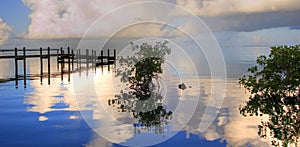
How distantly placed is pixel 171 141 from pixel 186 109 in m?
9.91

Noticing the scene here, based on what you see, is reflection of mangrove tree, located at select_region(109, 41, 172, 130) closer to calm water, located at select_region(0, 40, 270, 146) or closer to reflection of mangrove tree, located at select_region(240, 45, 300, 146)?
calm water, located at select_region(0, 40, 270, 146)

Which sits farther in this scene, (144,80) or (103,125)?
(144,80)

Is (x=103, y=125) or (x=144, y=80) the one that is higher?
(x=144, y=80)

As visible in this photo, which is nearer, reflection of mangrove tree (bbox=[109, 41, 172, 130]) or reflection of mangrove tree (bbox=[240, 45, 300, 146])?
reflection of mangrove tree (bbox=[240, 45, 300, 146])

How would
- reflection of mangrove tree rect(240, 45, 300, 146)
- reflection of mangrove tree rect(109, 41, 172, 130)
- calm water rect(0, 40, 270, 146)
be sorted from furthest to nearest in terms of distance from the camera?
reflection of mangrove tree rect(109, 41, 172, 130) < calm water rect(0, 40, 270, 146) < reflection of mangrove tree rect(240, 45, 300, 146)

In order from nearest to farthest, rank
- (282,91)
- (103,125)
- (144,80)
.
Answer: (282,91), (103,125), (144,80)

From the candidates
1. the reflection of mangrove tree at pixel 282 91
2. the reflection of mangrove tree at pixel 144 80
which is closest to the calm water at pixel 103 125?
the reflection of mangrove tree at pixel 144 80

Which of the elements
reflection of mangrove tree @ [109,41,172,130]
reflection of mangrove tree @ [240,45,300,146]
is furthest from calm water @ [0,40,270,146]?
reflection of mangrove tree @ [240,45,300,146]

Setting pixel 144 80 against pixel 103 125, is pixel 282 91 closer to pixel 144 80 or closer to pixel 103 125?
pixel 103 125

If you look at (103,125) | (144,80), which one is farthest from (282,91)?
(144,80)

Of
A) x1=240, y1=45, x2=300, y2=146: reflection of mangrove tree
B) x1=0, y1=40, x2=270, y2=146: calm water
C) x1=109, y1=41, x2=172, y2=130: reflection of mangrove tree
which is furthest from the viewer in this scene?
x1=109, y1=41, x2=172, y2=130: reflection of mangrove tree

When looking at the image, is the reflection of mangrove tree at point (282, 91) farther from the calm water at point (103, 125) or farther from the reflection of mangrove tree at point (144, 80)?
the reflection of mangrove tree at point (144, 80)

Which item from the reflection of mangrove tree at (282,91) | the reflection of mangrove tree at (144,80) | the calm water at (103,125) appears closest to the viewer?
the reflection of mangrove tree at (282,91)

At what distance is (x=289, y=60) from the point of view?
1698 centimetres
